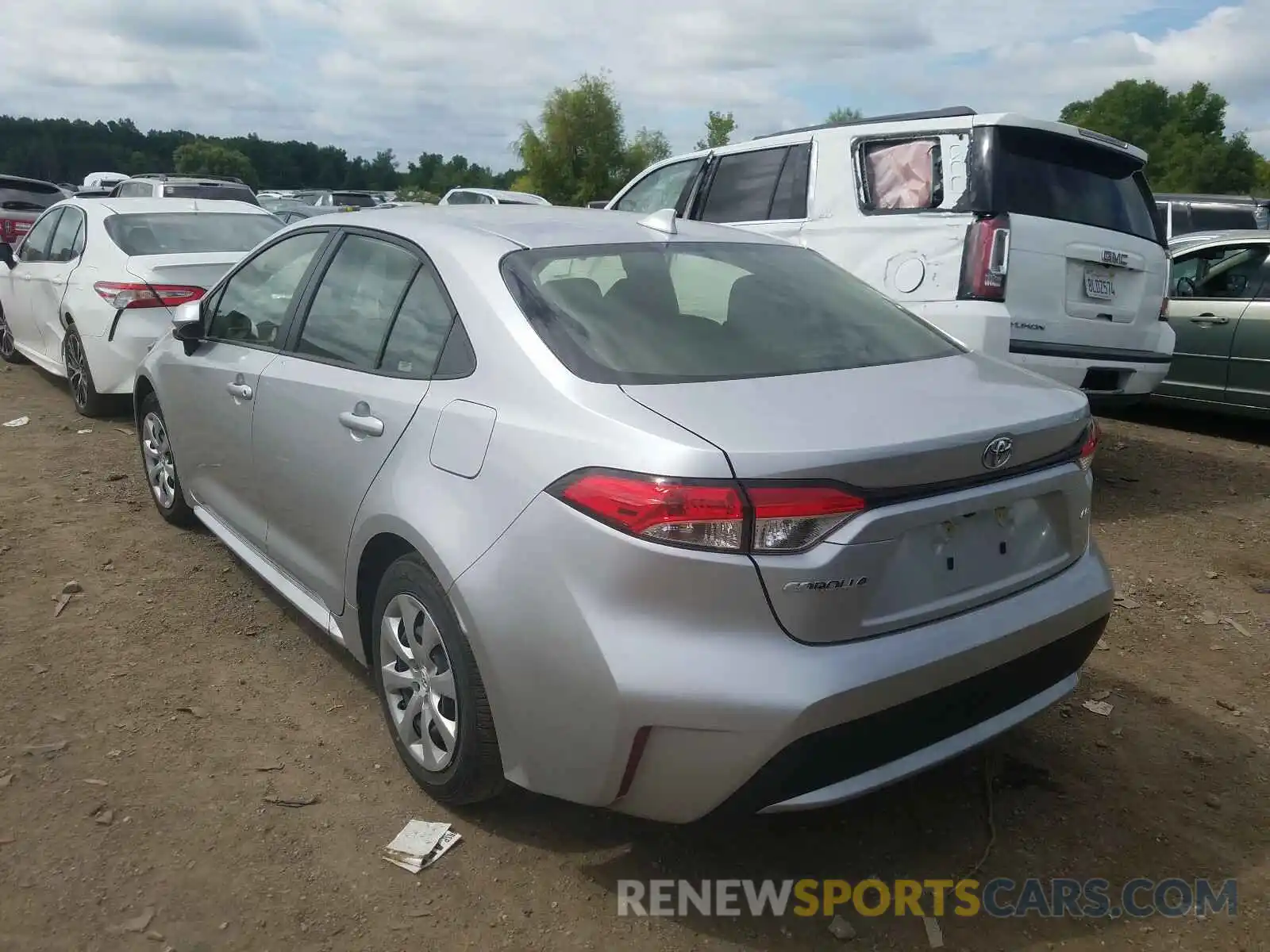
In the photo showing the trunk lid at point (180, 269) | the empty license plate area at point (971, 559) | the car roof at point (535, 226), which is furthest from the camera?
the trunk lid at point (180, 269)

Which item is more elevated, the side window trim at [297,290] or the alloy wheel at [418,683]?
the side window trim at [297,290]

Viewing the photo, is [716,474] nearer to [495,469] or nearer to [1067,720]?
[495,469]

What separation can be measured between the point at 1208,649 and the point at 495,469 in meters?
3.12

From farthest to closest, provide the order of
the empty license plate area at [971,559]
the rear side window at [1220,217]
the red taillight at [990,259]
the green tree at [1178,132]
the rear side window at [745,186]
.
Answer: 1. the green tree at [1178,132]
2. the rear side window at [1220,217]
3. the rear side window at [745,186]
4. the red taillight at [990,259]
5. the empty license plate area at [971,559]

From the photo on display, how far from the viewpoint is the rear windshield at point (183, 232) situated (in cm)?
734

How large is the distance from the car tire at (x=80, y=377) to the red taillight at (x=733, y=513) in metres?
6.34

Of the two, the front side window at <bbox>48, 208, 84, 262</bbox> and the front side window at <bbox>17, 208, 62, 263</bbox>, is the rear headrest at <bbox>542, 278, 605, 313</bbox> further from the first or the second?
the front side window at <bbox>17, 208, 62, 263</bbox>

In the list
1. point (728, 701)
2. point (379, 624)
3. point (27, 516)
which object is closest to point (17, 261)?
point (27, 516)

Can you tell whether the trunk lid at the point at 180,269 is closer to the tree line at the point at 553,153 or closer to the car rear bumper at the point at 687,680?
the car rear bumper at the point at 687,680

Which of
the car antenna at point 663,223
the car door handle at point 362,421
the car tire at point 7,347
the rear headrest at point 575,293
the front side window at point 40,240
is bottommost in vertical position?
the car tire at point 7,347

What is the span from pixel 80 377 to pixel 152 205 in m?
1.38

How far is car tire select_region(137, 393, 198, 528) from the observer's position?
4.99 m

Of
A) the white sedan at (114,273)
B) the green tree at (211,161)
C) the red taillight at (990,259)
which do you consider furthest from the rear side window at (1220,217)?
the green tree at (211,161)

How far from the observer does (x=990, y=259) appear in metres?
5.42
